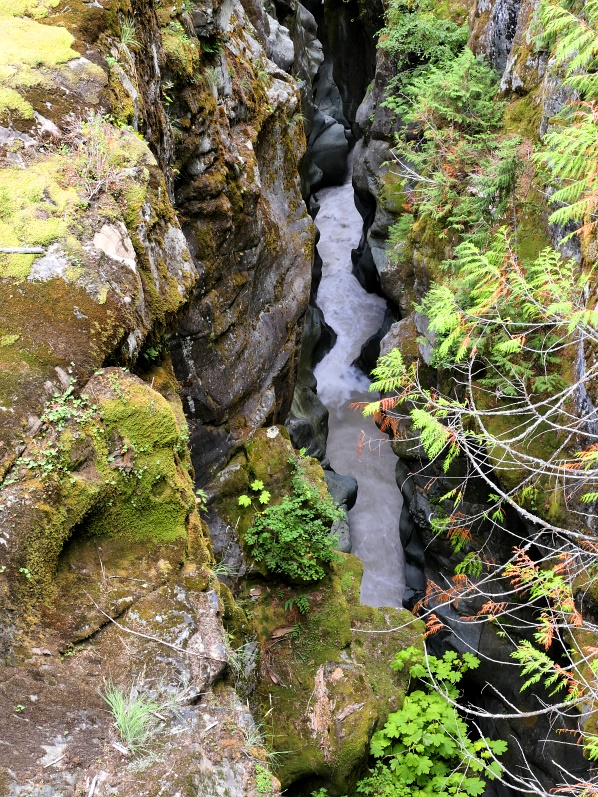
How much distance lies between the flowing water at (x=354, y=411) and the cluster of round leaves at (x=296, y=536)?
3.37 meters

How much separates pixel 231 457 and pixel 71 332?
4.75 m

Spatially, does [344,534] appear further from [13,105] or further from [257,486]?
[13,105]

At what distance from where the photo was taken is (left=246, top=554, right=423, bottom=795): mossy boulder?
636 centimetres

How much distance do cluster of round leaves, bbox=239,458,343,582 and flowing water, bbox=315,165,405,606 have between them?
3369 millimetres

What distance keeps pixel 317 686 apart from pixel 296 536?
177 centimetres

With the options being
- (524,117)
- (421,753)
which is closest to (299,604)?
(421,753)

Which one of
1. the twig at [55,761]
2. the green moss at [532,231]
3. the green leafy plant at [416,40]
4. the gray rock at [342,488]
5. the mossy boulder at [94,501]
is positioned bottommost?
the gray rock at [342,488]

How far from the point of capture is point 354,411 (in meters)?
15.6

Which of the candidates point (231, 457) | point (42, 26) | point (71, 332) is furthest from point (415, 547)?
point (42, 26)

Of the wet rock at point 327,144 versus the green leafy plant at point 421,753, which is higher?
the wet rock at point 327,144

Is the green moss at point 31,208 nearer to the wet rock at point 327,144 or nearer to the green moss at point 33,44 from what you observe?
the green moss at point 33,44

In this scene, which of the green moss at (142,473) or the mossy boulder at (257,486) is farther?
the mossy boulder at (257,486)

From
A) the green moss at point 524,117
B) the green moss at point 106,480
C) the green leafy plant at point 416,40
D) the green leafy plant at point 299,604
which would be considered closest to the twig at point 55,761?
the green moss at point 106,480

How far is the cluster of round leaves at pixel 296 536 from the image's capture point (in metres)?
7.16
